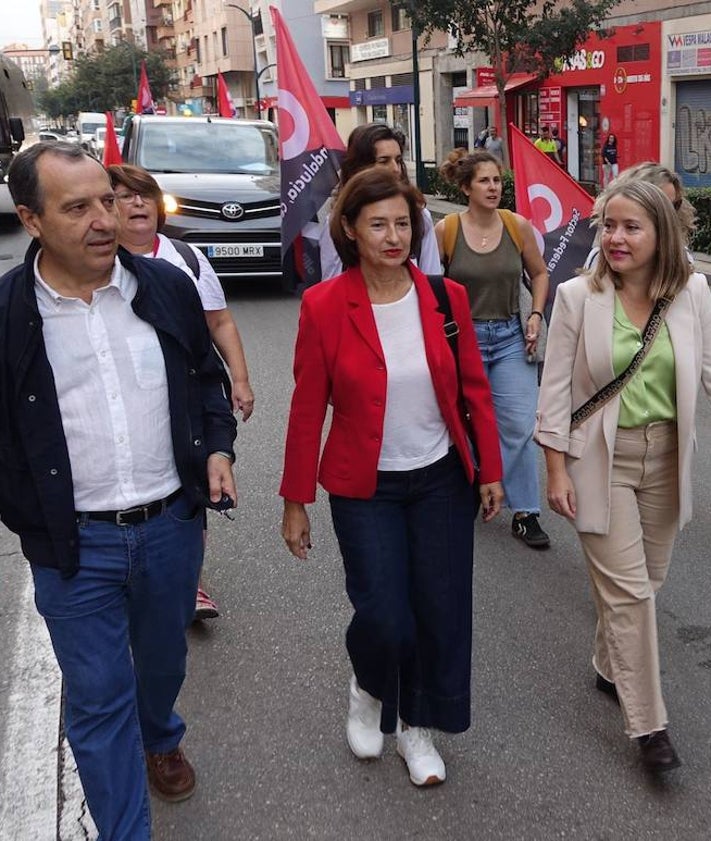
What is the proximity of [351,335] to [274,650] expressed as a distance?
1524 mm

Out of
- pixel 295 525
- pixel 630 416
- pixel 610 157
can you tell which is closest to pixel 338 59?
pixel 610 157

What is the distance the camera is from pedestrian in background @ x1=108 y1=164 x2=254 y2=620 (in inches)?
138

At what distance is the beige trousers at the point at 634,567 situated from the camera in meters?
2.84

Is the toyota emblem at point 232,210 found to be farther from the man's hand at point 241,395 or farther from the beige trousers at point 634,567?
the beige trousers at point 634,567

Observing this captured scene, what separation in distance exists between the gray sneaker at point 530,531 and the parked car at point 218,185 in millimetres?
7160

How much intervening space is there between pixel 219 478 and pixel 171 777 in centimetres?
93

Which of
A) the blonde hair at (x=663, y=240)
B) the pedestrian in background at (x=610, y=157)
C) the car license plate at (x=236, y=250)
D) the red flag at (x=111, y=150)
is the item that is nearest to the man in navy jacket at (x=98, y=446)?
the blonde hair at (x=663, y=240)

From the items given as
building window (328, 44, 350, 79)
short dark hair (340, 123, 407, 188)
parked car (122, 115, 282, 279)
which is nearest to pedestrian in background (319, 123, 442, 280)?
short dark hair (340, 123, 407, 188)

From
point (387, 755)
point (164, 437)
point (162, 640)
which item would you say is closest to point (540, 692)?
point (387, 755)

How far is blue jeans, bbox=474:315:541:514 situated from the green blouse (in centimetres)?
164

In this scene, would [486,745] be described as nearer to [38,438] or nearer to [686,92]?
[38,438]

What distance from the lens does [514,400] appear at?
4.56m

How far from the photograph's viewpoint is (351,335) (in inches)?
104

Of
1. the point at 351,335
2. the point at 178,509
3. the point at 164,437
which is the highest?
the point at 351,335
